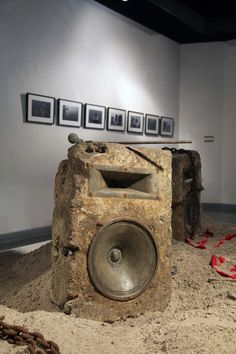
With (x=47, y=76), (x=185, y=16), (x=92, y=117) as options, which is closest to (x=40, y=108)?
(x=47, y=76)

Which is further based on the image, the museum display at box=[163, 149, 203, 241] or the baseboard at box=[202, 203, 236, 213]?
the baseboard at box=[202, 203, 236, 213]

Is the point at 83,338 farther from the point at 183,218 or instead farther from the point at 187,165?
the point at 187,165

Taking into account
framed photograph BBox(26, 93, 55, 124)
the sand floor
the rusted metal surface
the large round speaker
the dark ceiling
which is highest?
the dark ceiling

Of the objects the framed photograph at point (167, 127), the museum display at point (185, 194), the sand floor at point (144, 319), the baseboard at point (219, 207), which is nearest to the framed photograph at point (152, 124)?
the framed photograph at point (167, 127)

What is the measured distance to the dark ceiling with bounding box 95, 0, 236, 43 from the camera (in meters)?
6.76

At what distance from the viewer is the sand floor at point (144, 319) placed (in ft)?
7.79

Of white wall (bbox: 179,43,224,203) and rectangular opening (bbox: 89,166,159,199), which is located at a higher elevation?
white wall (bbox: 179,43,224,203)

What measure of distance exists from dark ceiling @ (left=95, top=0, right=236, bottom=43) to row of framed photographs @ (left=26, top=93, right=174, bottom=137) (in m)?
1.65

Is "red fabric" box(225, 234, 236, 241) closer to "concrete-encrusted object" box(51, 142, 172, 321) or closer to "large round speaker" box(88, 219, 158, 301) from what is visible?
"concrete-encrusted object" box(51, 142, 172, 321)

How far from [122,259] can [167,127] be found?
5780mm

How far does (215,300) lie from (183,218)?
1.87m

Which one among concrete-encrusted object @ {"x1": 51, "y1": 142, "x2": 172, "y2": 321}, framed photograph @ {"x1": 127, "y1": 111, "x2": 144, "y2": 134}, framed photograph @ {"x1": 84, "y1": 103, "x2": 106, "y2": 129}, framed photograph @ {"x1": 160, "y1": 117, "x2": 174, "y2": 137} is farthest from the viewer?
framed photograph @ {"x1": 160, "y1": 117, "x2": 174, "y2": 137}

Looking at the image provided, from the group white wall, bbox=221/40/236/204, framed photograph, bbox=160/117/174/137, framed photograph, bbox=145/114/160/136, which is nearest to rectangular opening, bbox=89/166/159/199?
framed photograph, bbox=145/114/160/136

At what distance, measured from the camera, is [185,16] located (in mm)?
7434
